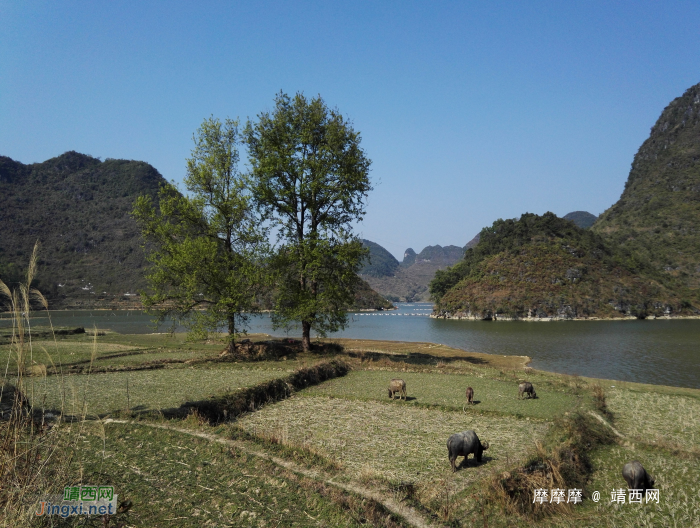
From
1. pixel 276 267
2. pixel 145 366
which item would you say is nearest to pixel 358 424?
pixel 145 366

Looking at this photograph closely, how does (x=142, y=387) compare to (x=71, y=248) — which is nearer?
(x=142, y=387)

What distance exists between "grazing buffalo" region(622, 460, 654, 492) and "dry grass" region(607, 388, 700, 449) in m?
3.95

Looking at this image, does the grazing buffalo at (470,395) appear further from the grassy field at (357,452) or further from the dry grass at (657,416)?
the dry grass at (657,416)

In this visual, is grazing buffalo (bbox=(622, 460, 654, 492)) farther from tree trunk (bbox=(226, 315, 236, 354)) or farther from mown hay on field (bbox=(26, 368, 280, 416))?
tree trunk (bbox=(226, 315, 236, 354))

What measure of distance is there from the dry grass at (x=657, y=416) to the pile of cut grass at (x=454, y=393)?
209 centimetres

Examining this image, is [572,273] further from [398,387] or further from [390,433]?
[390,433]

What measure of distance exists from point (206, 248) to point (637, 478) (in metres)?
26.0

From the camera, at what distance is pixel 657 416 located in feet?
59.4

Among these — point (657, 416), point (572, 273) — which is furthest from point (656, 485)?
point (572, 273)

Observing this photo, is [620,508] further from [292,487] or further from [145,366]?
[145,366]

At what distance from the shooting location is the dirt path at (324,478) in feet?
27.5

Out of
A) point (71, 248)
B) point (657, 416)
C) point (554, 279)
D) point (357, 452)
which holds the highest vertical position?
point (71, 248)

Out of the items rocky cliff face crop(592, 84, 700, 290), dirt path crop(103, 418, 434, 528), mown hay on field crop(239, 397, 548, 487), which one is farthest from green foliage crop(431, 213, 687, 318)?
dirt path crop(103, 418, 434, 528)

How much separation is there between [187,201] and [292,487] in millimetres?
26175
